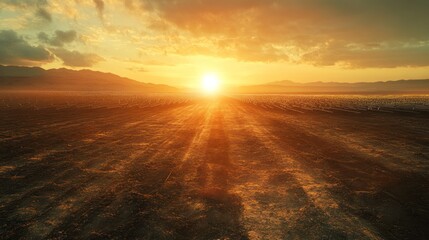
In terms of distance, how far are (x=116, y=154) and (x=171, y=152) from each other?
2.22m

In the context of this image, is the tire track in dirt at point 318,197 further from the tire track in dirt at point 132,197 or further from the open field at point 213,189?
the tire track in dirt at point 132,197

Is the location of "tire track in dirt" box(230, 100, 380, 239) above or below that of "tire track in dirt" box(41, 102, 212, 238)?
below

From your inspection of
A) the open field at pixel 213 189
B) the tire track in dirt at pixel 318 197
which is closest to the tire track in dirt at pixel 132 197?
the open field at pixel 213 189

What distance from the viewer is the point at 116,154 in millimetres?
11820

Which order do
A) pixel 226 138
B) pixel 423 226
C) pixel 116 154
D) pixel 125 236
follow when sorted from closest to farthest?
pixel 125 236 → pixel 423 226 → pixel 116 154 → pixel 226 138

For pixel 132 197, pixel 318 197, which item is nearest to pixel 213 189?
A: pixel 132 197

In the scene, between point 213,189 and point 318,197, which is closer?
point 318,197

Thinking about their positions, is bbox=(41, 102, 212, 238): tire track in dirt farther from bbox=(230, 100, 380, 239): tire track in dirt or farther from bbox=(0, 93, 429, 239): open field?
bbox=(230, 100, 380, 239): tire track in dirt

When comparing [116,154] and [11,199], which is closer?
[11,199]

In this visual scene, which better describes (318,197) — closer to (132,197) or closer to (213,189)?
(213,189)

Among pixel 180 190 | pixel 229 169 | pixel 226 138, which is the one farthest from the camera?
pixel 226 138

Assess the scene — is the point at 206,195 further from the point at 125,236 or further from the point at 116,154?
the point at 116,154

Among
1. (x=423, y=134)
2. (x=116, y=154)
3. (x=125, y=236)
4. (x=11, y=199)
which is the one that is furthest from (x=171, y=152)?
(x=423, y=134)

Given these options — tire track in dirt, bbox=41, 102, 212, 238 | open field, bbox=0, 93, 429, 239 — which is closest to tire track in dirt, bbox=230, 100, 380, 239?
open field, bbox=0, 93, 429, 239
